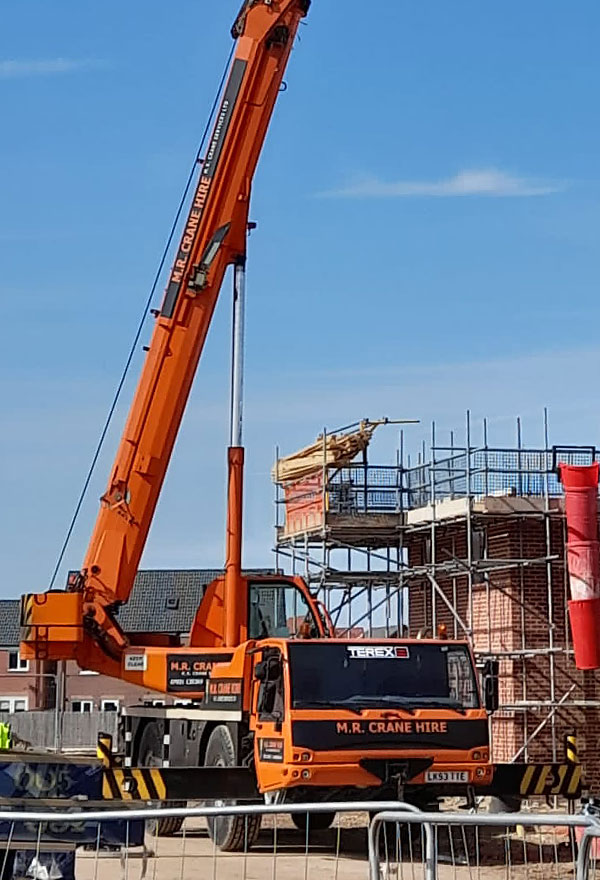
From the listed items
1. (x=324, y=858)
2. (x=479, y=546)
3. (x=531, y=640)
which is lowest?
(x=324, y=858)

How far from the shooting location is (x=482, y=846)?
17109 mm

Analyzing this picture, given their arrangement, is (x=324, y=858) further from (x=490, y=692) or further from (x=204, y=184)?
(x=204, y=184)

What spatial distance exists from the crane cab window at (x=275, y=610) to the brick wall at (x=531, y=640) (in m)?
4.72

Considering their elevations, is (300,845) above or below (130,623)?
below

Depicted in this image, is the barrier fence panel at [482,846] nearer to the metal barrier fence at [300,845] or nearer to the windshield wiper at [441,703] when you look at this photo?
the metal barrier fence at [300,845]

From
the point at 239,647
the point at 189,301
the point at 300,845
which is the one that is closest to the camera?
the point at 300,845

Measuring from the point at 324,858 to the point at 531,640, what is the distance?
26.2 feet

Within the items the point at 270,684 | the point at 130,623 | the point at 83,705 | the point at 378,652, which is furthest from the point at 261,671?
the point at 130,623

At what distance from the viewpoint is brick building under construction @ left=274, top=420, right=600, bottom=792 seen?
75.1 ft

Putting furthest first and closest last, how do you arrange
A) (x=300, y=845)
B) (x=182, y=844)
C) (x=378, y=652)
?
(x=300, y=845) → (x=182, y=844) → (x=378, y=652)

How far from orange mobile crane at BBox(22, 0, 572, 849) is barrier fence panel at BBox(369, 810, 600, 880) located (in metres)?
1.01

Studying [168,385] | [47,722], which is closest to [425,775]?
[168,385]

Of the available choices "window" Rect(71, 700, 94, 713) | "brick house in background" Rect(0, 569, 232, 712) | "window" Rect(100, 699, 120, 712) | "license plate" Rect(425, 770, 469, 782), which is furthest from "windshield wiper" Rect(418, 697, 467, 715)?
"window" Rect(71, 700, 94, 713)

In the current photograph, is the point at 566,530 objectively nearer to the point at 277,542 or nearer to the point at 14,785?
the point at 277,542
